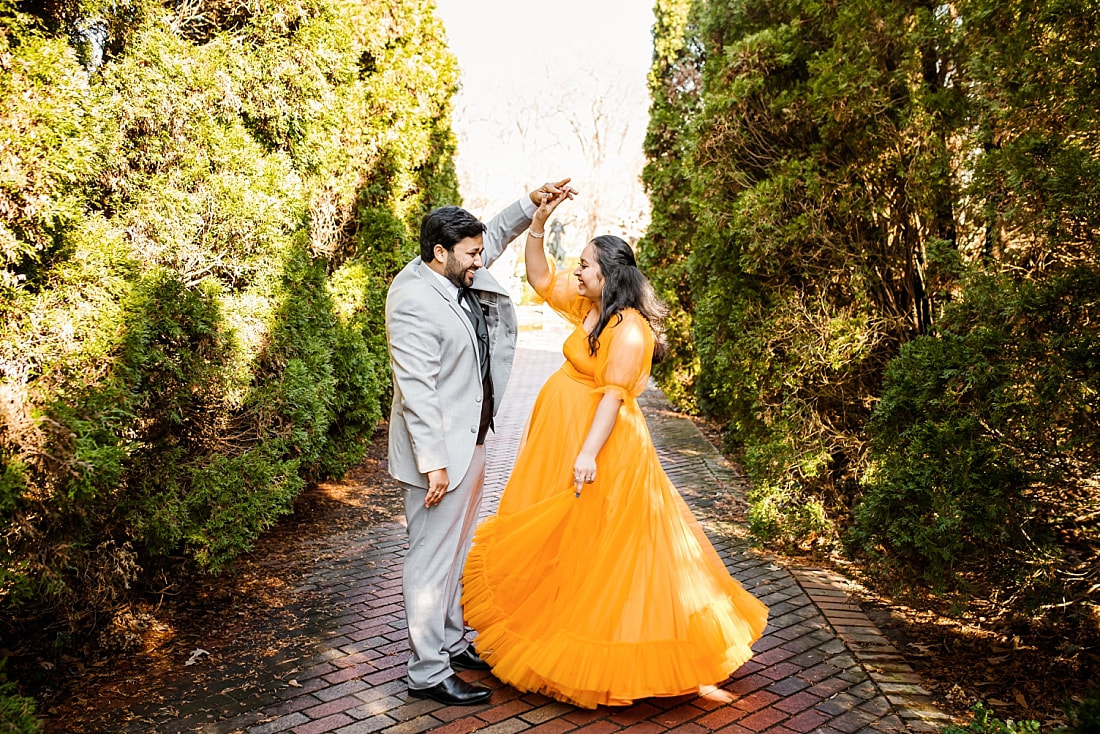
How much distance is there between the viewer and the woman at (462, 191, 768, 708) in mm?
3473

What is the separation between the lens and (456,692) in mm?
3629

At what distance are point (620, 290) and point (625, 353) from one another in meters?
0.31

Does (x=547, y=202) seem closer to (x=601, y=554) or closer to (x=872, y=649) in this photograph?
(x=601, y=554)

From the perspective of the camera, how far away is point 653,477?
12.5 ft

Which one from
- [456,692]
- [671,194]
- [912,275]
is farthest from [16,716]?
[671,194]

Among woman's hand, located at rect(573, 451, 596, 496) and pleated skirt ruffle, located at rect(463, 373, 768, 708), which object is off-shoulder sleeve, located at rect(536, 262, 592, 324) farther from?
woman's hand, located at rect(573, 451, 596, 496)

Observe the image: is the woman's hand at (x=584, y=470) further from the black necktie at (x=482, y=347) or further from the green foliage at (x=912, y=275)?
the green foliage at (x=912, y=275)

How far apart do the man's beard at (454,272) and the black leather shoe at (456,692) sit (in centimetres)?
179

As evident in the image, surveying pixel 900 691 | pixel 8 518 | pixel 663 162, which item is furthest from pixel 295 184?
pixel 663 162

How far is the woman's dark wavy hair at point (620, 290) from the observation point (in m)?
3.81

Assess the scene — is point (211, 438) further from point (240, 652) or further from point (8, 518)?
point (8, 518)

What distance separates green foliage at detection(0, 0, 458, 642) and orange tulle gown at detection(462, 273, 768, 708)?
1729 mm

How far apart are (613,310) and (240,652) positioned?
2592 millimetres

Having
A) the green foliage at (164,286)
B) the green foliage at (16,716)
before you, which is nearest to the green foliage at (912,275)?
the green foliage at (164,286)
